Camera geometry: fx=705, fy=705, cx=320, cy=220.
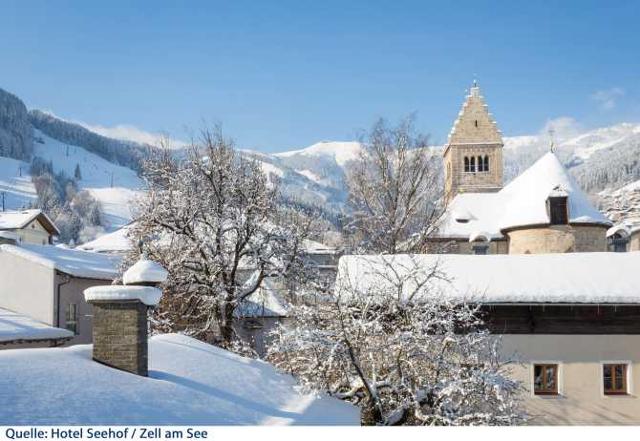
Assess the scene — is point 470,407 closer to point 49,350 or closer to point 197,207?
point 49,350

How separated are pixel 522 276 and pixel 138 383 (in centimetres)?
760

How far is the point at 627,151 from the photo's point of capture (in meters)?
36.0

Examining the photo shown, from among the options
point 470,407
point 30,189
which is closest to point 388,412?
point 470,407

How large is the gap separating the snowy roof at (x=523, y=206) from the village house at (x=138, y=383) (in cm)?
1598

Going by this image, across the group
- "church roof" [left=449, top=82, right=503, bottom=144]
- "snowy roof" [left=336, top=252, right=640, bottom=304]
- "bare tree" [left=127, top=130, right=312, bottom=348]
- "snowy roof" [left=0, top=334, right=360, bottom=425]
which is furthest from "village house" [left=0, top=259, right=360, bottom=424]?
"church roof" [left=449, top=82, right=503, bottom=144]

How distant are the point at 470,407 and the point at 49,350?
4728 mm

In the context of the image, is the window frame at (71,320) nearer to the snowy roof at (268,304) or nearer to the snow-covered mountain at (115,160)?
the snowy roof at (268,304)

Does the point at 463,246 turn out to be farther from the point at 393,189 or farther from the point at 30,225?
the point at 30,225

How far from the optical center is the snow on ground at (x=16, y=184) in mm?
72200

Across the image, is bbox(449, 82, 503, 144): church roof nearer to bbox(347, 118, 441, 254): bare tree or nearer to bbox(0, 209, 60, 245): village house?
bbox(347, 118, 441, 254): bare tree

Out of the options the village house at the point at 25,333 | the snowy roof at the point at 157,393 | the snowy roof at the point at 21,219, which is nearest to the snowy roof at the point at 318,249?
the village house at the point at 25,333

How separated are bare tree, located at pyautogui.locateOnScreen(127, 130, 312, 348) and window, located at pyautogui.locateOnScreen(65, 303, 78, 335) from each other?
241cm

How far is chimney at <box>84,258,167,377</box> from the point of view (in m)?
5.66

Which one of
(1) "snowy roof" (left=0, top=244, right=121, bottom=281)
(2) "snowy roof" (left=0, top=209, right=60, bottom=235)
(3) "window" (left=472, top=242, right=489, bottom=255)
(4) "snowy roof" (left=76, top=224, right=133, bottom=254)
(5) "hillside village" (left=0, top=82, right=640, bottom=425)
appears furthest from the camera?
(2) "snowy roof" (left=0, top=209, right=60, bottom=235)
